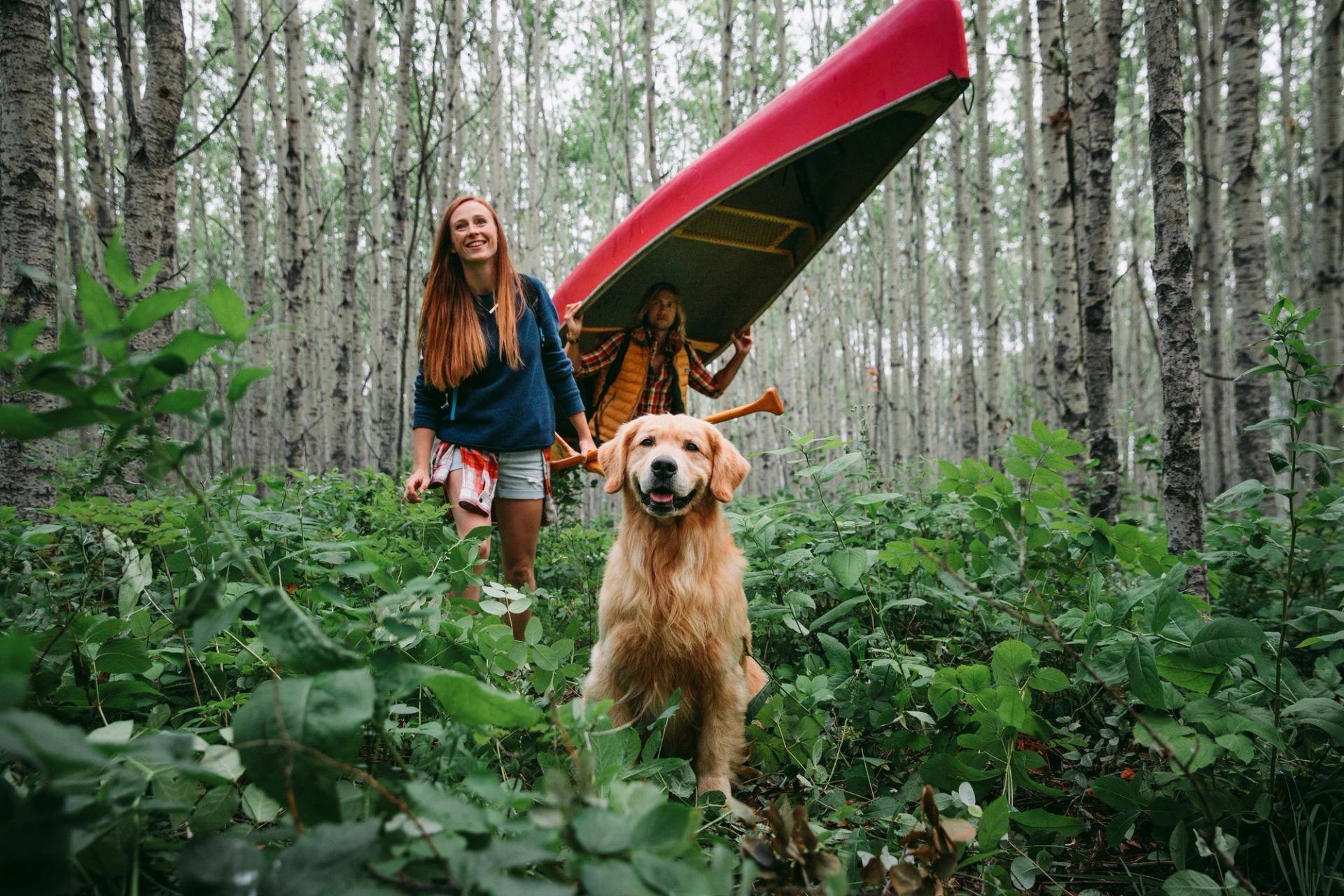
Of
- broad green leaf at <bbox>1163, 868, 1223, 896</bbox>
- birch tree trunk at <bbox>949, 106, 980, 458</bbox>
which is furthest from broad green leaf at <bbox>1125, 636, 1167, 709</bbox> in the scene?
birch tree trunk at <bbox>949, 106, 980, 458</bbox>

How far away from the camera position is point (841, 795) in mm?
1795

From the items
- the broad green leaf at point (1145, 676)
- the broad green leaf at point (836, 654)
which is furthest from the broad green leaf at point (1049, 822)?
the broad green leaf at point (836, 654)

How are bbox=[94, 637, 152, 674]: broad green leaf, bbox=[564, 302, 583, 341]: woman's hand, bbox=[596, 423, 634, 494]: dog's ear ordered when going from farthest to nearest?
1. bbox=[564, 302, 583, 341]: woman's hand
2. bbox=[596, 423, 634, 494]: dog's ear
3. bbox=[94, 637, 152, 674]: broad green leaf

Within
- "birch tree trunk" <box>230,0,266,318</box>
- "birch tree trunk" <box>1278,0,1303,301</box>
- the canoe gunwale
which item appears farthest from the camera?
"birch tree trunk" <box>1278,0,1303,301</box>

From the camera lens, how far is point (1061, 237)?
5.70 metres

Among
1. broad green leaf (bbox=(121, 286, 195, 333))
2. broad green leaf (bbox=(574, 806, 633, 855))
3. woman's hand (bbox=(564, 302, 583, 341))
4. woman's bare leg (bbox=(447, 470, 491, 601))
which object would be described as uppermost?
woman's hand (bbox=(564, 302, 583, 341))

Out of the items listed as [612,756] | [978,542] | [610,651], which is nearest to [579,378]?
[610,651]

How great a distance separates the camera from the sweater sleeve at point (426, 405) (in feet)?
10.3

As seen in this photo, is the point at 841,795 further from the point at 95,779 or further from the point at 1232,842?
the point at 95,779

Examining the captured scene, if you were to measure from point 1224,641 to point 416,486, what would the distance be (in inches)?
110

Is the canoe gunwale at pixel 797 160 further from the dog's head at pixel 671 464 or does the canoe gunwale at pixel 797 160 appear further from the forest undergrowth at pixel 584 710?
the forest undergrowth at pixel 584 710

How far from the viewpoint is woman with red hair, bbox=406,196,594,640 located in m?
3.02

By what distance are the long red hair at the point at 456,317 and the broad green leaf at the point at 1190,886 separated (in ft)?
8.89

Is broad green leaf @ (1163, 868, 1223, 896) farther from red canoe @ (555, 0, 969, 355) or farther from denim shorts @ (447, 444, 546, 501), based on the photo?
red canoe @ (555, 0, 969, 355)
